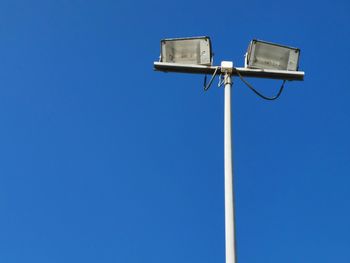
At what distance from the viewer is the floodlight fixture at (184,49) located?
7.12 meters

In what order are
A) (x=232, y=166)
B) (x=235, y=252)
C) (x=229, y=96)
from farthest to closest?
(x=229, y=96) → (x=232, y=166) → (x=235, y=252)

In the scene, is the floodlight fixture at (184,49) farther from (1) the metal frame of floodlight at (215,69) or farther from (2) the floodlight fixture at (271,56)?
(2) the floodlight fixture at (271,56)

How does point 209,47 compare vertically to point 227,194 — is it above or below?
above

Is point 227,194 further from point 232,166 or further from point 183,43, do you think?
point 183,43

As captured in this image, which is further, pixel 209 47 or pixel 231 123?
pixel 209 47

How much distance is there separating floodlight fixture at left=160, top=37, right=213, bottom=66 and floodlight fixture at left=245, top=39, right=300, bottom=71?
1.70 ft

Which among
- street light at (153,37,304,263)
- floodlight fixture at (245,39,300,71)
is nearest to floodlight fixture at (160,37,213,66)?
street light at (153,37,304,263)

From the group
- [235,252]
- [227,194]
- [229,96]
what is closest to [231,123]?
[229,96]

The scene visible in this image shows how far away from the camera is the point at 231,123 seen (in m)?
6.65

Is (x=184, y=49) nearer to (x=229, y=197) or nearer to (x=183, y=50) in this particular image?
(x=183, y=50)

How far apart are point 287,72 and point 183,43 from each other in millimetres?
1258

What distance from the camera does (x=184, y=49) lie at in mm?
7176

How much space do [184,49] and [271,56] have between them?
3.36ft

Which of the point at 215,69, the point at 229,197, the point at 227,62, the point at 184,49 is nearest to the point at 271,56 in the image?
the point at 227,62
